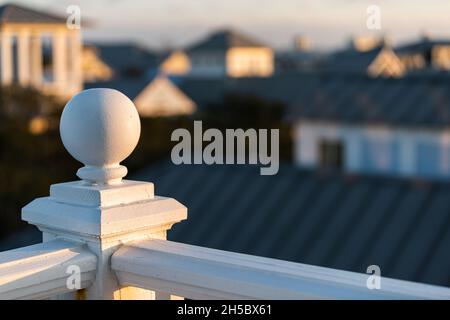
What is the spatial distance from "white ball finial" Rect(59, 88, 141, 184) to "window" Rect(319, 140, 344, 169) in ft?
48.9

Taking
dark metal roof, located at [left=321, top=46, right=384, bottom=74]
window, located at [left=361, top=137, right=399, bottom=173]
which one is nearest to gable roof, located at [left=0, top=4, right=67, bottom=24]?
dark metal roof, located at [left=321, top=46, right=384, bottom=74]

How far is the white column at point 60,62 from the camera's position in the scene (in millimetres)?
33906

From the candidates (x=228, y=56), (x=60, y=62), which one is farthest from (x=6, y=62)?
(x=228, y=56)

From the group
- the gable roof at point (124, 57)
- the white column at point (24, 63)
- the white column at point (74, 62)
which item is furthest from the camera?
the gable roof at point (124, 57)

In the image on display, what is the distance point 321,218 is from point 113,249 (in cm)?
1088

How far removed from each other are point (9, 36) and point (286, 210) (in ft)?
64.2

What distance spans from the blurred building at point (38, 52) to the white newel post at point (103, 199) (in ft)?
80.5

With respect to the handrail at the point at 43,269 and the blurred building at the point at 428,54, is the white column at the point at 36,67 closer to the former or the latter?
the blurred building at the point at 428,54

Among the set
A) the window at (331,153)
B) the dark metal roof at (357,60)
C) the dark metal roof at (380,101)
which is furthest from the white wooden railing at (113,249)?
the dark metal roof at (357,60)

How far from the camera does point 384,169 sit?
16.8 m

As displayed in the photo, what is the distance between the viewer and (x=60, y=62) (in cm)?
3659

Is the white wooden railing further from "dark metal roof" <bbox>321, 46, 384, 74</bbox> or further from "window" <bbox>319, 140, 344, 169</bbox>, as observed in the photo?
"dark metal roof" <bbox>321, 46, 384, 74</bbox>

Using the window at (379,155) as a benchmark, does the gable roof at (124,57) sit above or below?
above

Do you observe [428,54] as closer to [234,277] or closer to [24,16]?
[24,16]
